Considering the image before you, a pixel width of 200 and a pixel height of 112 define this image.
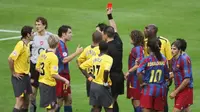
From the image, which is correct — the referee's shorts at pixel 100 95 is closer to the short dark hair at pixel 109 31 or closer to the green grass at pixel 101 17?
the short dark hair at pixel 109 31

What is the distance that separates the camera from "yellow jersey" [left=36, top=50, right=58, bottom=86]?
16391mm

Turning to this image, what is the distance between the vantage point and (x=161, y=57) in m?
15.8

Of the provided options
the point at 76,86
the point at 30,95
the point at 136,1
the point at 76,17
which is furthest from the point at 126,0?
the point at 30,95

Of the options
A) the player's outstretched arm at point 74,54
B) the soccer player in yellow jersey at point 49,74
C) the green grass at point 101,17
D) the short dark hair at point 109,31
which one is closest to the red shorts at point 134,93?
the short dark hair at point 109,31

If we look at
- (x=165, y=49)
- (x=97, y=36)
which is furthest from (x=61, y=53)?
(x=165, y=49)

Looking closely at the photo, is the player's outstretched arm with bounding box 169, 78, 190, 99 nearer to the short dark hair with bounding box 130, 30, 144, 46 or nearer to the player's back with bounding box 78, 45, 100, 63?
the short dark hair with bounding box 130, 30, 144, 46

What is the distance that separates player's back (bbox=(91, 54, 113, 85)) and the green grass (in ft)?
20.8

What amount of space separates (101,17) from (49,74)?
38.1ft

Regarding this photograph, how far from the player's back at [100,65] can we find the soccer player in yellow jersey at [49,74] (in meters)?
0.68

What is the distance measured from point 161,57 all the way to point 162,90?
0.69 meters

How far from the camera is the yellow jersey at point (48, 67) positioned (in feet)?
53.8

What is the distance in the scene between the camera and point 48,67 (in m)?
16.5

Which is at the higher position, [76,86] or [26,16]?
[26,16]

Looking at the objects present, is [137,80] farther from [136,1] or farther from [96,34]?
[136,1]
